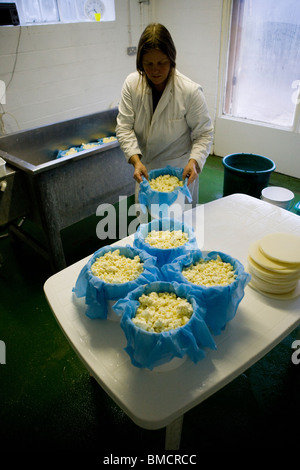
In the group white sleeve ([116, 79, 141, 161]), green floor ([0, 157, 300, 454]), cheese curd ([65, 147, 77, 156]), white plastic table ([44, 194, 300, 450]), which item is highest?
white sleeve ([116, 79, 141, 161])

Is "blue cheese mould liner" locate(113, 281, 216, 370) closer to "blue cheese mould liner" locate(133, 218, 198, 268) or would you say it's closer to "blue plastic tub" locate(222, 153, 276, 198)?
"blue cheese mould liner" locate(133, 218, 198, 268)

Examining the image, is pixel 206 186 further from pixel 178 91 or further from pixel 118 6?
pixel 118 6

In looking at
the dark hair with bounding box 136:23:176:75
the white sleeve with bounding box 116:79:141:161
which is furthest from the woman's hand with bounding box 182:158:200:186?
the dark hair with bounding box 136:23:176:75

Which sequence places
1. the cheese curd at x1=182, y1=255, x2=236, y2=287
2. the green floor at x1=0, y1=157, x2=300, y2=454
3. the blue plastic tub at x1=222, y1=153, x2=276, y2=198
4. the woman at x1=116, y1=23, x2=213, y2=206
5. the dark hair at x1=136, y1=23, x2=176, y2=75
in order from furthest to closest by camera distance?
the blue plastic tub at x1=222, y1=153, x2=276, y2=198
the woman at x1=116, y1=23, x2=213, y2=206
the dark hair at x1=136, y1=23, x2=176, y2=75
the green floor at x1=0, y1=157, x2=300, y2=454
the cheese curd at x1=182, y1=255, x2=236, y2=287

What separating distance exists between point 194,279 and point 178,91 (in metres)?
1.41

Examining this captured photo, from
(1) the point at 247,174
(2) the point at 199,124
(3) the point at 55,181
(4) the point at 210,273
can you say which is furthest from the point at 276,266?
(1) the point at 247,174

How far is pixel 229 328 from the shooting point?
1.19 metres

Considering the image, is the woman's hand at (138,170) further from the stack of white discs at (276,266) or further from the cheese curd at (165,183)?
the stack of white discs at (276,266)

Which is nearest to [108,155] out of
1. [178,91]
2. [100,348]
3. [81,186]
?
[81,186]

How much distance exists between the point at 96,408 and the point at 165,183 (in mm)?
1334

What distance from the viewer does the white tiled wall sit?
11.0 ft

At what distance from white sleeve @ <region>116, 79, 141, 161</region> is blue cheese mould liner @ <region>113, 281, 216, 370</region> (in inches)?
50.9

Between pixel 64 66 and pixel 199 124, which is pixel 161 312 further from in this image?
pixel 64 66

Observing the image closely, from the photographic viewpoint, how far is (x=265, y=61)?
12.3 ft
